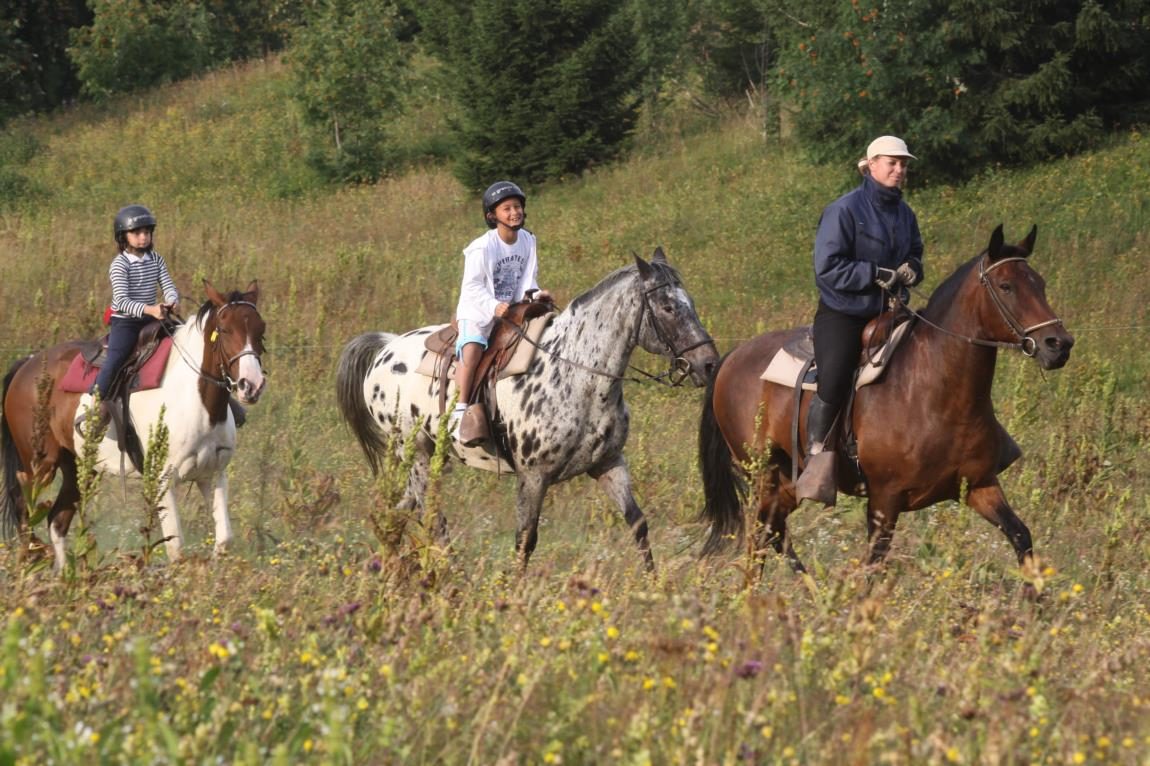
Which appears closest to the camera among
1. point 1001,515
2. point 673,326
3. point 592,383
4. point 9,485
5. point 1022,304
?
point 1022,304

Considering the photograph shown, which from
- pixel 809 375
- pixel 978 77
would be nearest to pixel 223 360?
pixel 809 375

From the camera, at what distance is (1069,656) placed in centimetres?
543

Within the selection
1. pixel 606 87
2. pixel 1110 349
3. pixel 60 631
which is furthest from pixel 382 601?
pixel 606 87

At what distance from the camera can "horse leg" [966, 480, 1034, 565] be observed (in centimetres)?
748

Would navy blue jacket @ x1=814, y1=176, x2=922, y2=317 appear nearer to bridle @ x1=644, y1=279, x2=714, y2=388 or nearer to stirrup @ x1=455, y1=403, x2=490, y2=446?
bridle @ x1=644, y1=279, x2=714, y2=388

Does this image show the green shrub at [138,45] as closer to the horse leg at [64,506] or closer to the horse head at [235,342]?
the horse leg at [64,506]

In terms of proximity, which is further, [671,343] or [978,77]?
Result: [978,77]

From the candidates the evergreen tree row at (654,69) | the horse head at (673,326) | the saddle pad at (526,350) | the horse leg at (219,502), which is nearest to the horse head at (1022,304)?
the horse head at (673,326)

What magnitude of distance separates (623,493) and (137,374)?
11.3 feet

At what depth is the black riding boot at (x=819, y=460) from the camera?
7.95 m

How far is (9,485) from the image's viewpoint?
996 cm

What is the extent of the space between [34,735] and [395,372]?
664cm

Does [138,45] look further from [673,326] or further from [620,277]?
[673,326]

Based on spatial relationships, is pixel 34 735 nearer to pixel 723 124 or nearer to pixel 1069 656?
pixel 1069 656
